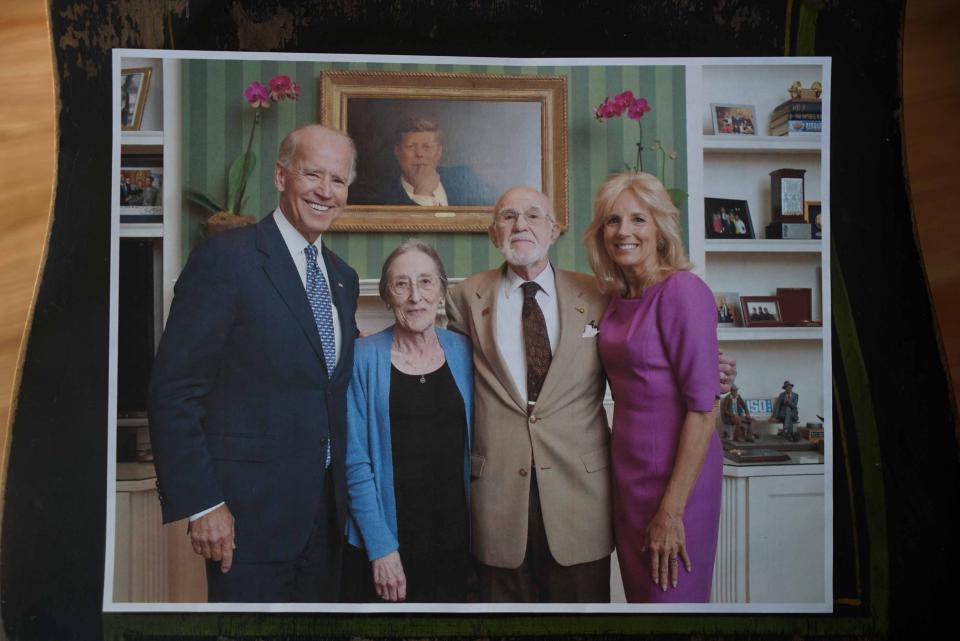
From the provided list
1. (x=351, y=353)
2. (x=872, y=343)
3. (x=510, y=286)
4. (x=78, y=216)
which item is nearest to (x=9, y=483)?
(x=78, y=216)

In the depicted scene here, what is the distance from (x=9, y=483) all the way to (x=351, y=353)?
1.04m

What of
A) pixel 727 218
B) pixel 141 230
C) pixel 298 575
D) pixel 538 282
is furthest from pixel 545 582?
pixel 141 230

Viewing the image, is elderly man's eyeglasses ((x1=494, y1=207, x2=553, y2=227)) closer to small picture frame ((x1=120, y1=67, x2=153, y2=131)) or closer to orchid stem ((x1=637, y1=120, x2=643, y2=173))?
orchid stem ((x1=637, y1=120, x2=643, y2=173))

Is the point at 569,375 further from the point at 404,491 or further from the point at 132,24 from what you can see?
the point at 132,24

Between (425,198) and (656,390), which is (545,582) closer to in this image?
(656,390)

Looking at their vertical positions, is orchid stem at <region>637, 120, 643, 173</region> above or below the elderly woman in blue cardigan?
above

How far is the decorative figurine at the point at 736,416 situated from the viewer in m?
1.83

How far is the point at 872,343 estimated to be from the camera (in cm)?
189

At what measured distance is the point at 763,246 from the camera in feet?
6.08

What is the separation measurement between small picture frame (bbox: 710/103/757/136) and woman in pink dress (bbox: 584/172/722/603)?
27cm

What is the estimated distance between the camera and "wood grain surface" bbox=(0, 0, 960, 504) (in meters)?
1.83

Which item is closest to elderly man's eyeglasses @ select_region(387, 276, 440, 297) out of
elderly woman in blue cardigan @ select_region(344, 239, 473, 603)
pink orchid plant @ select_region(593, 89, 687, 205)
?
elderly woman in blue cardigan @ select_region(344, 239, 473, 603)

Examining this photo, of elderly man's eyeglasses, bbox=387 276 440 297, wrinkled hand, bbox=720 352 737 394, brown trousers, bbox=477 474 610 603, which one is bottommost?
brown trousers, bbox=477 474 610 603

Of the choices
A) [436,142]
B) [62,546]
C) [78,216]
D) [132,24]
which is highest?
[132,24]
